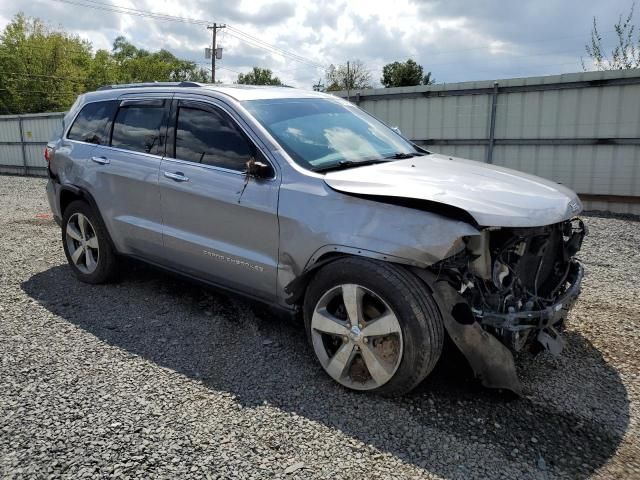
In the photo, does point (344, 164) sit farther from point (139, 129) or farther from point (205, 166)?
point (139, 129)

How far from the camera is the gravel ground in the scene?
257cm

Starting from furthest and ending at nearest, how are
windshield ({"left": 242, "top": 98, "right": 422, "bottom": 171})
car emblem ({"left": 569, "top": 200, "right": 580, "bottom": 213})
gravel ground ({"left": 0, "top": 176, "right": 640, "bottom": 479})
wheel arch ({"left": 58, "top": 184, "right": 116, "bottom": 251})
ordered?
wheel arch ({"left": 58, "top": 184, "right": 116, "bottom": 251}) < windshield ({"left": 242, "top": 98, "right": 422, "bottom": 171}) < car emblem ({"left": 569, "top": 200, "right": 580, "bottom": 213}) < gravel ground ({"left": 0, "top": 176, "right": 640, "bottom": 479})

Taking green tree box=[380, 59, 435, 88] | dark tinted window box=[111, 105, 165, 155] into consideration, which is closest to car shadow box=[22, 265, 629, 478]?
dark tinted window box=[111, 105, 165, 155]

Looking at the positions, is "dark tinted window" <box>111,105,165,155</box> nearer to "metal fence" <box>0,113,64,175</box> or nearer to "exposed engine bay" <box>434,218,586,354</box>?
"exposed engine bay" <box>434,218,586,354</box>

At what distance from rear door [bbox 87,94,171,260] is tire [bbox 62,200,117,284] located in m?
0.21

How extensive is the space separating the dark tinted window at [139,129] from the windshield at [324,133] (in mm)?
945

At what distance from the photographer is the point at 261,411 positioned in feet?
9.94

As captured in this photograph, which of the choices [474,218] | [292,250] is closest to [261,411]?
[292,250]

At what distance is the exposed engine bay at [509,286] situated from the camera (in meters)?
2.84

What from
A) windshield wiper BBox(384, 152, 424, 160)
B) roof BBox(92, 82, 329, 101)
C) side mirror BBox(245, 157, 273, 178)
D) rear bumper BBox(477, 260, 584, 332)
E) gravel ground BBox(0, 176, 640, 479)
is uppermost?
roof BBox(92, 82, 329, 101)

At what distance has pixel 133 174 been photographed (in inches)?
172

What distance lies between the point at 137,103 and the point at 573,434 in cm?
414

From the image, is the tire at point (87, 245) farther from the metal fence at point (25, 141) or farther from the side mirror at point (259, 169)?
the metal fence at point (25, 141)

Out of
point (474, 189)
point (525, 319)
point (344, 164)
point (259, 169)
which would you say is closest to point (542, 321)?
point (525, 319)
